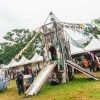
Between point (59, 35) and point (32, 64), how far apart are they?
18.8 metres

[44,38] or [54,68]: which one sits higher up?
[44,38]

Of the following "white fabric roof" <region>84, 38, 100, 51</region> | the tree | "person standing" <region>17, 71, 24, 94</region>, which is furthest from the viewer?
the tree

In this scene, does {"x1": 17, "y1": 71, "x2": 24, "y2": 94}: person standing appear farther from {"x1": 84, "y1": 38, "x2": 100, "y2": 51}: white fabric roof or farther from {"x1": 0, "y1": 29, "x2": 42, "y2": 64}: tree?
{"x1": 0, "y1": 29, "x2": 42, "y2": 64}: tree

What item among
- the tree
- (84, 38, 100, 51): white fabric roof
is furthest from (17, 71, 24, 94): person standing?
the tree

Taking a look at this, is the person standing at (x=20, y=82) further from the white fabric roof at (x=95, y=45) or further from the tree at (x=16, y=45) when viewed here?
the tree at (x=16, y=45)

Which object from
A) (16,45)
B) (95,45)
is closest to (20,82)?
(95,45)

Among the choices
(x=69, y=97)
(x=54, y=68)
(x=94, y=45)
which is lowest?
(x=69, y=97)

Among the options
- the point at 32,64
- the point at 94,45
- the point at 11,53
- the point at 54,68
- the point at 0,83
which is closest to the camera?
the point at 0,83

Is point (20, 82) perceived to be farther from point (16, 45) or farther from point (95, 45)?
point (16, 45)

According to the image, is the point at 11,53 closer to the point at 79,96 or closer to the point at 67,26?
the point at 67,26

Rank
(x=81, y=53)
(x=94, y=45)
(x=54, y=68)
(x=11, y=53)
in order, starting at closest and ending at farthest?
1. (x=54, y=68)
2. (x=94, y=45)
3. (x=81, y=53)
4. (x=11, y=53)

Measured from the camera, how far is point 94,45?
27.4 meters

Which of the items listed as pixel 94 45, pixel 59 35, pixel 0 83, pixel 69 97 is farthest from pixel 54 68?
pixel 94 45

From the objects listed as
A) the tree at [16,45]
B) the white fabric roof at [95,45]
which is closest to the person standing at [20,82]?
the white fabric roof at [95,45]
